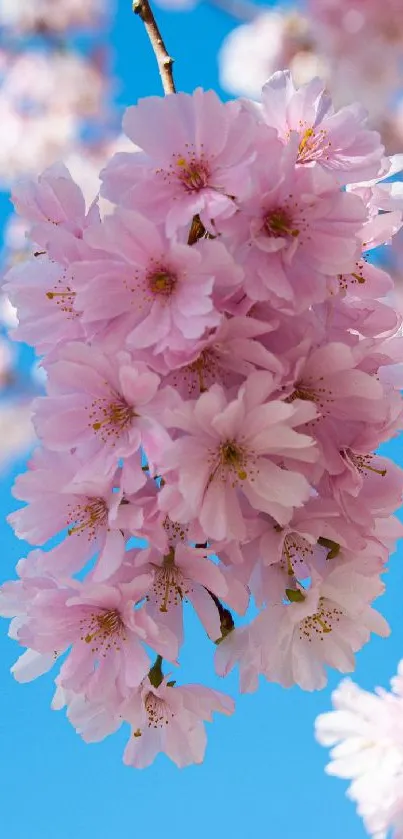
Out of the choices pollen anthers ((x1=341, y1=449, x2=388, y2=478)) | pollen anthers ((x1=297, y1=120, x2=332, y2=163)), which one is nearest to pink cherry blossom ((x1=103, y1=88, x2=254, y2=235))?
pollen anthers ((x1=297, y1=120, x2=332, y2=163))

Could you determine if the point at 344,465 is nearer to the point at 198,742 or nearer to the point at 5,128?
the point at 198,742

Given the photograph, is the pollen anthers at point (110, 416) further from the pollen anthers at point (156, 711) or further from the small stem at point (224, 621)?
the pollen anthers at point (156, 711)

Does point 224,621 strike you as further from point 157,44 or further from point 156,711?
point 157,44

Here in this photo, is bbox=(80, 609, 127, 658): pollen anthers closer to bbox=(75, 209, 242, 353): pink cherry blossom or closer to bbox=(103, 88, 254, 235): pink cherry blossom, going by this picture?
bbox=(75, 209, 242, 353): pink cherry blossom

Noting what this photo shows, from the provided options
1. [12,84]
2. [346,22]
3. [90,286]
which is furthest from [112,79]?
[90,286]

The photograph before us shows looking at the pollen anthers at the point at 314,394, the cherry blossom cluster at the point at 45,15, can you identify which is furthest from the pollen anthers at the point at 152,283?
the cherry blossom cluster at the point at 45,15

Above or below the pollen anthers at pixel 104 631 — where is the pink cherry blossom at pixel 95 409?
above

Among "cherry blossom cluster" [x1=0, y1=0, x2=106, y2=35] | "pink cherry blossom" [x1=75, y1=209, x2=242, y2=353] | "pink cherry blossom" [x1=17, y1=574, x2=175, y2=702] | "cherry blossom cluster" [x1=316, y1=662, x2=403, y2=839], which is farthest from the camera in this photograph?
"cherry blossom cluster" [x1=0, y1=0, x2=106, y2=35]

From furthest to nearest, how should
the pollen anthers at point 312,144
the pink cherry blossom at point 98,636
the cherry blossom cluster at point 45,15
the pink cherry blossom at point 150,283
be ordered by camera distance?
the cherry blossom cluster at point 45,15 → the pollen anthers at point 312,144 → the pink cherry blossom at point 98,636 → the pink cherry blossom at point 150,283
